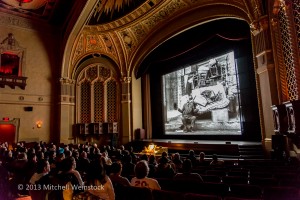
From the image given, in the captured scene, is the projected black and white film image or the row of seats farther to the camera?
the projected black and white film image

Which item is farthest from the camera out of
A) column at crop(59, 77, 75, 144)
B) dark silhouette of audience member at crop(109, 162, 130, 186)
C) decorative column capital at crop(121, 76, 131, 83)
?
decorative column capital at crop(121, 76, 131, 83)

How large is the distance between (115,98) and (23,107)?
18.1 ft

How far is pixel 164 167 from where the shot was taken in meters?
3.74

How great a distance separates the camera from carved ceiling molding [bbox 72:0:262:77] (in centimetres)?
935

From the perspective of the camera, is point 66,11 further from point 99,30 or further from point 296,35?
point 296,35

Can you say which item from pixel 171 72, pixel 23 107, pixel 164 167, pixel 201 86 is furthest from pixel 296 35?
pixel 23 107

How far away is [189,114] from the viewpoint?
12195 millimetres

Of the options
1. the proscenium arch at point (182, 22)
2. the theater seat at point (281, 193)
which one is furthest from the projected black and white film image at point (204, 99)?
the theater seat at point (281, 193)

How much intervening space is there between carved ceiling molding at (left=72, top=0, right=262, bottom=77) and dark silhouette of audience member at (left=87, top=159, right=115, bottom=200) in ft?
25.3

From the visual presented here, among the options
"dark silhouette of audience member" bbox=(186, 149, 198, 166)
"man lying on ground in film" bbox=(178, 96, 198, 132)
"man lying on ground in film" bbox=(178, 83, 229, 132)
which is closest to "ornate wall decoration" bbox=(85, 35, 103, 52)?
"man lying on ground in film" bbox=(178, 83, 229, 132)

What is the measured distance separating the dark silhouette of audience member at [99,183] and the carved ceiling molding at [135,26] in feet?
25.3

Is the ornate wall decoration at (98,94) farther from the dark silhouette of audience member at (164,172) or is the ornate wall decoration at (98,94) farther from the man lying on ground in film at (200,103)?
the dark silhouette of audience member at (164,172)

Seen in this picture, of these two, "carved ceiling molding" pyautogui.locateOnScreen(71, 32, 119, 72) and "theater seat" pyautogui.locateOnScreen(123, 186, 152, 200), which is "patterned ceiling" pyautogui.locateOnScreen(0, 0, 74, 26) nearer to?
"carved ceiling molding" pyautogui.locateOnScreen(71, 32, 119, 72)

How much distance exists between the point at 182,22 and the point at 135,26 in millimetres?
2981
